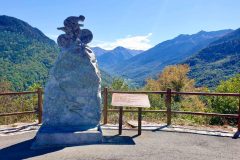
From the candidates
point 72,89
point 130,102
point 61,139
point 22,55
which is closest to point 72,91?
point 72,89

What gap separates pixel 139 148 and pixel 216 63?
145 m

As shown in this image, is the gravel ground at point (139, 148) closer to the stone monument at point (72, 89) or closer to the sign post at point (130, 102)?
the sign post at point (130, 102)

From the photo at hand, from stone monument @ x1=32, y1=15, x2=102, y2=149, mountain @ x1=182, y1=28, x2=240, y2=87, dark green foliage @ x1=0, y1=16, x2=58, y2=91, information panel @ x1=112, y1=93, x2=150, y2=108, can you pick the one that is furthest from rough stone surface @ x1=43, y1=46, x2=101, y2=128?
mountain @ x1=182, y1=28, x2=240, y2=87

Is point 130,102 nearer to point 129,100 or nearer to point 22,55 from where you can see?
point 129,100

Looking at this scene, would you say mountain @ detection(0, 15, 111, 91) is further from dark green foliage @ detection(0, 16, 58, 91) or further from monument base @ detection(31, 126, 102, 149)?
monument base @ detection(31, 126, 102, 149)

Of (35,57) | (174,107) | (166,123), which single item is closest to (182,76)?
(174,107)

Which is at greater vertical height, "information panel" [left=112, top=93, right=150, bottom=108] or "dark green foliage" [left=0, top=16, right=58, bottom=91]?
"dark green foliage" [left=0, top=16, right=58, bottom=91]

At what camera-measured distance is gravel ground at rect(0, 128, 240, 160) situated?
26.5ft

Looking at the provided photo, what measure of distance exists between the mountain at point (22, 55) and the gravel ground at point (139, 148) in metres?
54.2

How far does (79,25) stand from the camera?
9625 millimetres

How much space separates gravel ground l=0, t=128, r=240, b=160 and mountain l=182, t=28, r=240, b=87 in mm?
102610

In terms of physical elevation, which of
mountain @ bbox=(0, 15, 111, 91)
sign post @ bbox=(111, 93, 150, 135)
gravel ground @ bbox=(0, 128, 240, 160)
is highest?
mountain @ bbox=(0, 15, 111, 91)

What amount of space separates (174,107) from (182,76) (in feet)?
76.6

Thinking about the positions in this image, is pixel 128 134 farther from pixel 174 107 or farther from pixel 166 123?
pixel 174 107
